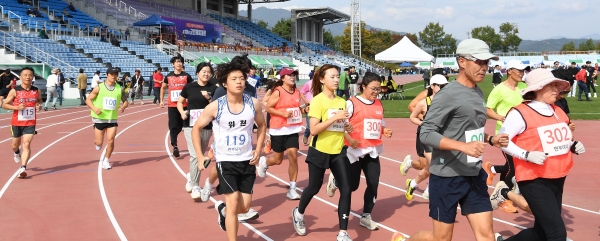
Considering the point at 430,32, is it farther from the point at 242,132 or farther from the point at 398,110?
the point at 242,132

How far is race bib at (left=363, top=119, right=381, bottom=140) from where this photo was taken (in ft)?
20.7

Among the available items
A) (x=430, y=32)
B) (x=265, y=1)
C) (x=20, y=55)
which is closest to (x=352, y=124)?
(x=20, y=55)

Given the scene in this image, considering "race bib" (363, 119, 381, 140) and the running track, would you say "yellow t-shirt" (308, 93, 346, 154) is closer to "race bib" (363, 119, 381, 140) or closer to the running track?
"race bib" (363, 119, 381, 140)

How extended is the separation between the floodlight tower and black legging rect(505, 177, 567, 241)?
7983 centimetres

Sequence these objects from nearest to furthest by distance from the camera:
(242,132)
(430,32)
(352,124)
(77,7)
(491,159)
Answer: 1. (242,132)
2. (352,124)
3. (491,159)
4. (77,7)
5. (430,32)

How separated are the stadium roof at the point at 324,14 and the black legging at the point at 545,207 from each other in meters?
81.0

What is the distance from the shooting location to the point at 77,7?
4441cm

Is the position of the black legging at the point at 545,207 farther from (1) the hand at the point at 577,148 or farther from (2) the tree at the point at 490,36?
(2) the tree at the point at 490,36

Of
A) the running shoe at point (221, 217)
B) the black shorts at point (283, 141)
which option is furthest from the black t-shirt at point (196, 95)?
the running shoe at point (221, 217)

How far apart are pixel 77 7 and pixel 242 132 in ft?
143

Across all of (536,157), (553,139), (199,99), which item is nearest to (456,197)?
(536,157)

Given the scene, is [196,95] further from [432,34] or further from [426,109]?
[432,34]

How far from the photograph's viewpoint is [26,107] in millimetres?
9852

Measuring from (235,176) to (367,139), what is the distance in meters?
1.69
